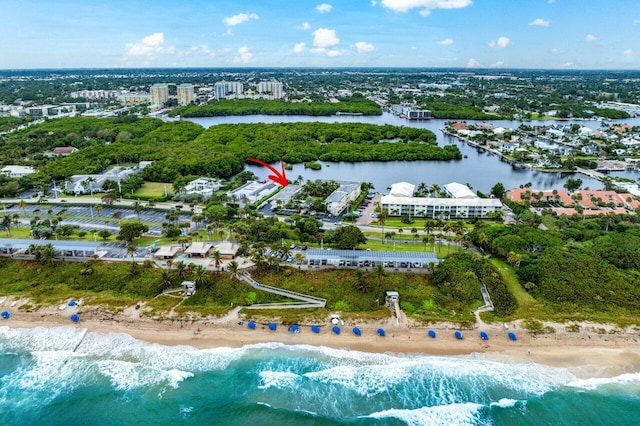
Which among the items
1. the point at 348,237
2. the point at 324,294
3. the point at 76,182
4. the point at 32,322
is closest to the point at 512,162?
the point at 348,237

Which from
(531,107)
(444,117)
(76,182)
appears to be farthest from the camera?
(531,107)

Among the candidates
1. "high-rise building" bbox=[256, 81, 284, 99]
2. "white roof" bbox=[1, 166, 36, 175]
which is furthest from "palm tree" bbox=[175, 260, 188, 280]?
"high-rise building" bbox=[256, 81, 284, 99]

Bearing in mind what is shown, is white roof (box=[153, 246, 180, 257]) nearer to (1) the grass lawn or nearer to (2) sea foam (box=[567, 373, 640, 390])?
(1) the grass lawn

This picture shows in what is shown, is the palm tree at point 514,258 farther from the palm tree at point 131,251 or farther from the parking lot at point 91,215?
the parking lot at point 91,215

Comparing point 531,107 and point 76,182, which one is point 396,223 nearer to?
point 76,182

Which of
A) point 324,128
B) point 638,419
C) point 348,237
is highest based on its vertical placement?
point 324,128

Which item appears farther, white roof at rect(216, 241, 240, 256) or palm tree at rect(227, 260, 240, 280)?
white roof at rect(216, 241, 240, 256)
